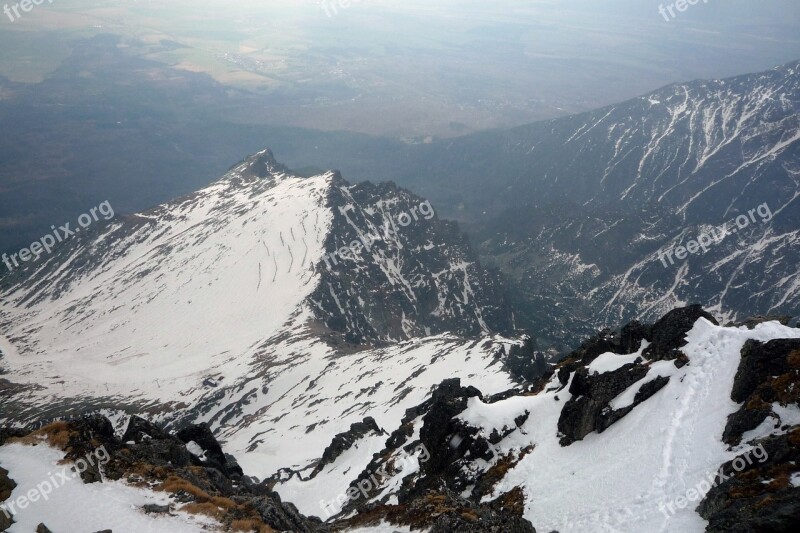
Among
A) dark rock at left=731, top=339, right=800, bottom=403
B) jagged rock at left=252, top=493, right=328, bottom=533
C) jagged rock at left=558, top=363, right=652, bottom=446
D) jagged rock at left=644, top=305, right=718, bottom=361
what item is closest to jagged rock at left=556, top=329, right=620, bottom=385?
jagged rock at left=558, top=363, right=652, bottom=446

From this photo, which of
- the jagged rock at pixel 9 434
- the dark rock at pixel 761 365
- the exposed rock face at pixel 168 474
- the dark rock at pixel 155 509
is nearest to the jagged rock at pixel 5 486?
the exposed rock face at pixel 168 474

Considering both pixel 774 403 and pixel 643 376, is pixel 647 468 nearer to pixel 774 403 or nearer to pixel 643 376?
pixel 774 403

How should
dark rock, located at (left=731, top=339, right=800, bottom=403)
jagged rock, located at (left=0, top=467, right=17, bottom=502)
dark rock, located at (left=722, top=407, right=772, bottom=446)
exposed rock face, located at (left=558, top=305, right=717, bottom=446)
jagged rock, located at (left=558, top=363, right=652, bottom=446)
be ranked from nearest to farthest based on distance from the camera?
dark rock, located at (left=722, top=407, right=772, bottom=446), jagged rock, located at (left=0, top=467, right=17, bottom=502), dark rock, located at (left=731, top=339, right=800, bottom=403), exposed rock face, located at (left=558, top=305, right=717, bottom=446), jagged rock, located at (left=558, top=363, right=652, bottom=446)

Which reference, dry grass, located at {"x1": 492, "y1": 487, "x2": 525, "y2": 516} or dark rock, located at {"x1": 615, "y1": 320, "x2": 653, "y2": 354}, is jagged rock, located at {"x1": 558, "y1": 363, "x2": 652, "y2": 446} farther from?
dark rock, located at {"x1": 615, "y1": 320, "x2": 653, "y2": 354}

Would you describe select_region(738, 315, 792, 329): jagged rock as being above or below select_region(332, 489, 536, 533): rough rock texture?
above

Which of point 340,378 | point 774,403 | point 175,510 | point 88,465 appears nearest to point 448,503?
point 175,510

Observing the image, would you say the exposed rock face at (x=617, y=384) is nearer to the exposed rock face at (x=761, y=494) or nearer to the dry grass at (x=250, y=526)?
the exposed rock face at (x=761, y=494)

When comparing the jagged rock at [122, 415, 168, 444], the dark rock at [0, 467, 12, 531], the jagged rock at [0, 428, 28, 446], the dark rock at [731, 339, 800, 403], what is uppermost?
the jagged rock at [0, 428, 28, 446]

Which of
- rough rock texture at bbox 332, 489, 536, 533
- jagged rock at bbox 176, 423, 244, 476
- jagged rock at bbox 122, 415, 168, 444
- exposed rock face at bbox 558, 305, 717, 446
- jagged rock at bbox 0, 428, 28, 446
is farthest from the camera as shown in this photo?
jagged rock at bbox 176, 423, 244, 476
